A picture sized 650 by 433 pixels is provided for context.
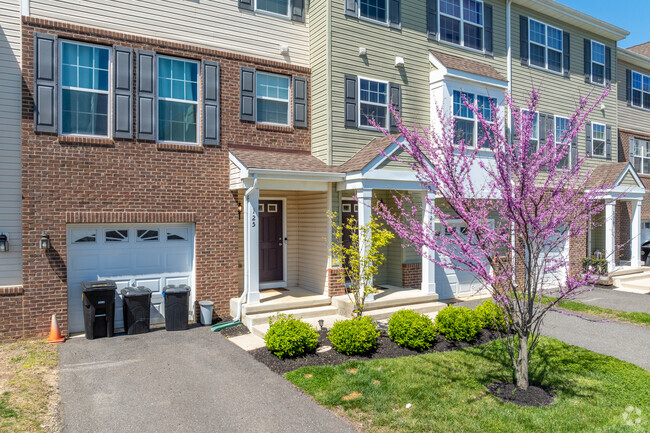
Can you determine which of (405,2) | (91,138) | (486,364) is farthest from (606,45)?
(91,138)

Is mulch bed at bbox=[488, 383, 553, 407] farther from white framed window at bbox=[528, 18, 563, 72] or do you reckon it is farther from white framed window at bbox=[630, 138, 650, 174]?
white framed window at bbox=[630, 138, 650, 174]

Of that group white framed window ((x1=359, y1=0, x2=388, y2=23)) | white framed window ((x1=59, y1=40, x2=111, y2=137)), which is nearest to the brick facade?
white framed window ((x1=59, y1=40, x2=111, y2=137))

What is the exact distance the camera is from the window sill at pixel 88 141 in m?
8.78

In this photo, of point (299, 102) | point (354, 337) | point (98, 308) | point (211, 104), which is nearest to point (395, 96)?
point (299, 102)

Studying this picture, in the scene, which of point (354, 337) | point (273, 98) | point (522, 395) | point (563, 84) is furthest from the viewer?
point (563, 84)

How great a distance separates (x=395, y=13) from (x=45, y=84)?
8607 mm

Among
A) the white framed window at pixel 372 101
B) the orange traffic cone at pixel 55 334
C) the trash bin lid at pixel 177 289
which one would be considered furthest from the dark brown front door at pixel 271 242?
the orange traffic cone at pixel 55 334

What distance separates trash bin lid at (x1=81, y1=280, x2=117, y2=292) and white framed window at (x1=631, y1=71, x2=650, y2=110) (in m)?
21.0

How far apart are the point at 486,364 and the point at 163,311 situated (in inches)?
260

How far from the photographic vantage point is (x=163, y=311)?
9.72 meters

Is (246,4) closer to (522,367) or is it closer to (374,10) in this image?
(374,10)

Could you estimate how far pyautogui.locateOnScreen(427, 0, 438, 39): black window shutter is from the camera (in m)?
12.8

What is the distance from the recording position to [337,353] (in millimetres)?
7613

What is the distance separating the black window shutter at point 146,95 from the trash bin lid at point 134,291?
10.3ft
